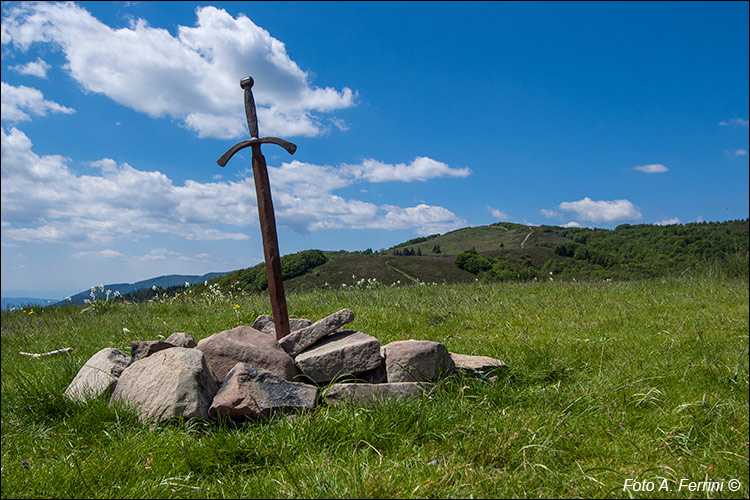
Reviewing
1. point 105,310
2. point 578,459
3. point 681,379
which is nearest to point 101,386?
point 578,459

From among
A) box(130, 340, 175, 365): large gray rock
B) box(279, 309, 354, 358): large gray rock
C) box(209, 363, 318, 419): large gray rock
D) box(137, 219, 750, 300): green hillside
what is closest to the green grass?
box(209, 363, 318, 419): large gray rock

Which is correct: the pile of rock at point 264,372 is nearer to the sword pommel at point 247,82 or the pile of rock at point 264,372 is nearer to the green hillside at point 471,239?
the sword pommel at point 247,82

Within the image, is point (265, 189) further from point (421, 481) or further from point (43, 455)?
point (421, 481)

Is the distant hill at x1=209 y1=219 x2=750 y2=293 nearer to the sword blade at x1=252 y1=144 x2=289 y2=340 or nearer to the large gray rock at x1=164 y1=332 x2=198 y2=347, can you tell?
the sword blade at x1=252 y1=144 x2=289 y2=340

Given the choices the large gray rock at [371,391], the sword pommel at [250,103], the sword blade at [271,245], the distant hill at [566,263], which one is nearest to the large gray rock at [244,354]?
the sword blade at [271,245]

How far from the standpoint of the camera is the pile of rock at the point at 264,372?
435cm

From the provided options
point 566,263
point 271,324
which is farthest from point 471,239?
point 271,324

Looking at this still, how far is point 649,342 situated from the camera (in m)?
6.73

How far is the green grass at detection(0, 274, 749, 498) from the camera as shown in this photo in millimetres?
3100

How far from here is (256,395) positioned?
429 cm

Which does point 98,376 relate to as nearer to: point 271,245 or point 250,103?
point 271,245

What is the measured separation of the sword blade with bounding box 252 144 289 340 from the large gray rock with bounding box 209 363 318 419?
5.05 feet

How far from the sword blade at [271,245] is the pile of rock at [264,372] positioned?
1.32ft

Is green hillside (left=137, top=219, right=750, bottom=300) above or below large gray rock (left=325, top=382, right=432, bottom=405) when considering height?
above
